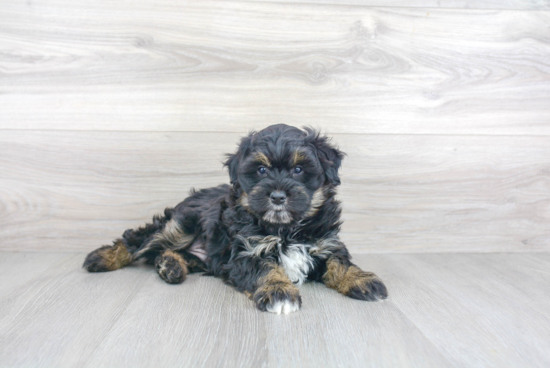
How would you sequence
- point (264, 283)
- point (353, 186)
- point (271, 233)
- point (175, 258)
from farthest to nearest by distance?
point (353, 186), point (175, 258), point (271, 233), point (264, 283)

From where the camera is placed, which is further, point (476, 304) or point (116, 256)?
point (116, 256)

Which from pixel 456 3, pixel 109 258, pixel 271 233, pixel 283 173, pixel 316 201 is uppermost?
pixel 456 3

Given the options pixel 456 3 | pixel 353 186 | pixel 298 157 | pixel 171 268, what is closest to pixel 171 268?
pixel 171 268

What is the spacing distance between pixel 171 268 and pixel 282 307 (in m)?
0.78

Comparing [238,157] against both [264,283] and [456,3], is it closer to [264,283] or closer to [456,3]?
[264,283]

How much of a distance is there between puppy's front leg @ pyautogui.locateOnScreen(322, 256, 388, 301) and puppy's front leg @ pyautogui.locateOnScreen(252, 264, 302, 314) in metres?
0.32

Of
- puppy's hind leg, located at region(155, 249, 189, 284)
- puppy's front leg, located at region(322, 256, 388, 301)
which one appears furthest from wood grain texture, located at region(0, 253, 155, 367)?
puppy's front leg, located at region(322, 256, 388, 301)

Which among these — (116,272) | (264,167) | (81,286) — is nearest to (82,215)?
(116,272)

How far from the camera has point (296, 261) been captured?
2.38 metres

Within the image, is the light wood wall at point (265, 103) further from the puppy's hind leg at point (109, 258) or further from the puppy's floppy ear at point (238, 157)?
the puppy's floppy ear at point (238, 157)

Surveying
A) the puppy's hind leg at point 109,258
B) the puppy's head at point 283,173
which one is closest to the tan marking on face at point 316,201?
the puppy's head at point 283,173

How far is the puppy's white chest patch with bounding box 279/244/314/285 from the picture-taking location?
7.77 feet

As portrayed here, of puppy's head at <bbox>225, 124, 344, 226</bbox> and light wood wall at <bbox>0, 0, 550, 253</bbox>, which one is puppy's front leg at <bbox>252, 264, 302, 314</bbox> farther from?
light wood wall at <bbox>0, 0, 550, 253</bbox>

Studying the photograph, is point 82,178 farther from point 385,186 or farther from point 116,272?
point 385,186
